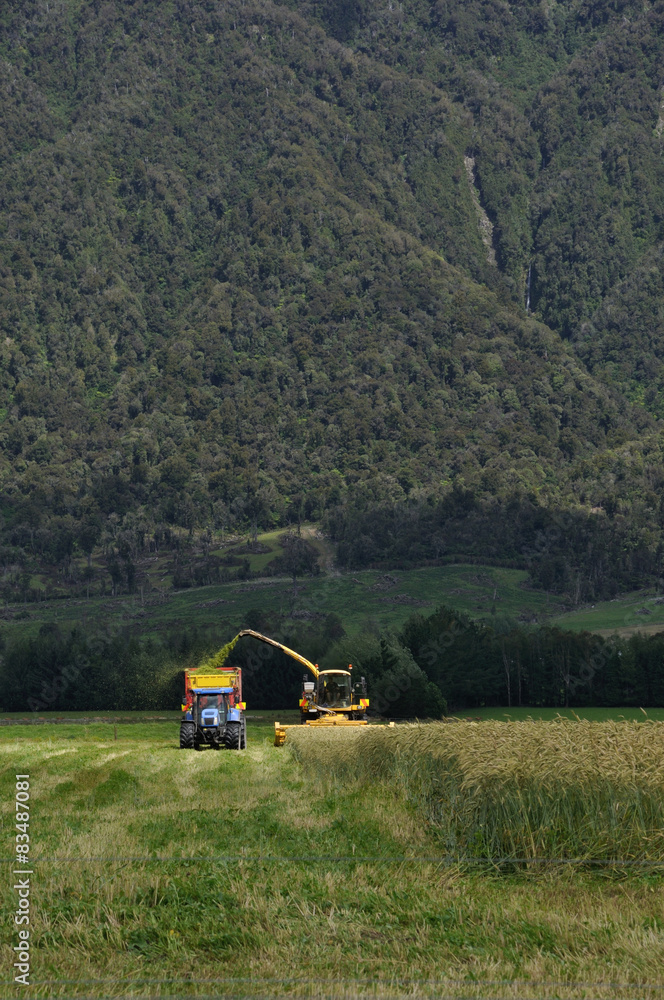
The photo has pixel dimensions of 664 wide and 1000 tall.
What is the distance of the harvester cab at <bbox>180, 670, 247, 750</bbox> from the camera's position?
142 feet

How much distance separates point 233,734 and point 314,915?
30.7 meters

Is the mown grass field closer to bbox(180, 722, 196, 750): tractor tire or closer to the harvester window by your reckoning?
bbox(180, 722, 196, 750): tractor tire

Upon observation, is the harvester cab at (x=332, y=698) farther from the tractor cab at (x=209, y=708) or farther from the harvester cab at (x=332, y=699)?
the tractor cab at (x=209, y=708)

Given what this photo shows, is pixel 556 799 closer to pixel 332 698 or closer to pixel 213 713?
pixel 213 713

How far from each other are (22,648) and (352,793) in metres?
161

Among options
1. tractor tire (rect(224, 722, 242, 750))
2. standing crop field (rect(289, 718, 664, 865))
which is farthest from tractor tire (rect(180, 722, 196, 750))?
standing crop field (rect(289, 718, 664, 865))

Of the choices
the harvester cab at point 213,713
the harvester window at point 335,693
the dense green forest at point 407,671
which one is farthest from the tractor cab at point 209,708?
the dense green forest at point 407,671

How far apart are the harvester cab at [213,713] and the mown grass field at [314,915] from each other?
2329 cm

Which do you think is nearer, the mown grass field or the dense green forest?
the mown grass field

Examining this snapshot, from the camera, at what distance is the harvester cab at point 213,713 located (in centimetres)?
4328

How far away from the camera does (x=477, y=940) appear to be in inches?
480

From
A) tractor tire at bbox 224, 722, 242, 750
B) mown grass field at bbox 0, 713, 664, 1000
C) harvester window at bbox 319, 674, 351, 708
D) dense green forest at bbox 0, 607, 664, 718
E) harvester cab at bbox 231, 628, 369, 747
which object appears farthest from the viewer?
dense green forest at bbox 0, 607, 664, 718

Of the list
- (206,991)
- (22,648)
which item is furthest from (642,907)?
(22,648)

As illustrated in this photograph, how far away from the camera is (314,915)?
13.0 metres
